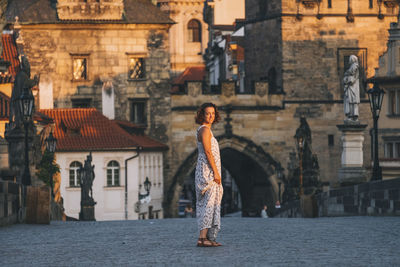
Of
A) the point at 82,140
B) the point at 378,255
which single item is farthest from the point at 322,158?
the point at 378,255

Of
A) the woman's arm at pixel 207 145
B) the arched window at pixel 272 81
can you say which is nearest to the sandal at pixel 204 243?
the woman's arm at pixel 207 145

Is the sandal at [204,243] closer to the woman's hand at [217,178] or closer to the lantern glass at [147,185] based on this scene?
the woman's hand at [217,178]

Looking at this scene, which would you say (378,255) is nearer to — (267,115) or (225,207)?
(267,115)

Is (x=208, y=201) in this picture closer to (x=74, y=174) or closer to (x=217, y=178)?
(x=217, y=178)

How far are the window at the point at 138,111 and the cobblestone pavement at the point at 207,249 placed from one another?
3750 cm

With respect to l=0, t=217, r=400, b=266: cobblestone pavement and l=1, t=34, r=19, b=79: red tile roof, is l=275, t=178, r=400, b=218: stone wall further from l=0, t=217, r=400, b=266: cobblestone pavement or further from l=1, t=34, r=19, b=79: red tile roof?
l=1, t=34, r=19, b=79: red tile roof

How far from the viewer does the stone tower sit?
93.8m

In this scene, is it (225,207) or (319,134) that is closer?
(319,134)

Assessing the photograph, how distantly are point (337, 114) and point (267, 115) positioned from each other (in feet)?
11.3

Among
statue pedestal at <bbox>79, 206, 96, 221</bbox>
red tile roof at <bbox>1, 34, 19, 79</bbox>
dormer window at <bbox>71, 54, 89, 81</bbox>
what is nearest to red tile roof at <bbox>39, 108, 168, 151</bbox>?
dormer window at <bbox>71, 54, 89, 81</bbox>

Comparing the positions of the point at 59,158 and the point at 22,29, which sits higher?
the point at 22,29

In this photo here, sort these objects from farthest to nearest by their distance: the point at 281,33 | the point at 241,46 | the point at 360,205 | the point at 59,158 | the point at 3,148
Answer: the point at 241,46, the point at 281,33, the point at 59,158, the point at 3,148, the point at 360,205

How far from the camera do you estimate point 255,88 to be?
54.8m

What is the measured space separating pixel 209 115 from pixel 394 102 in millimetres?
36644
